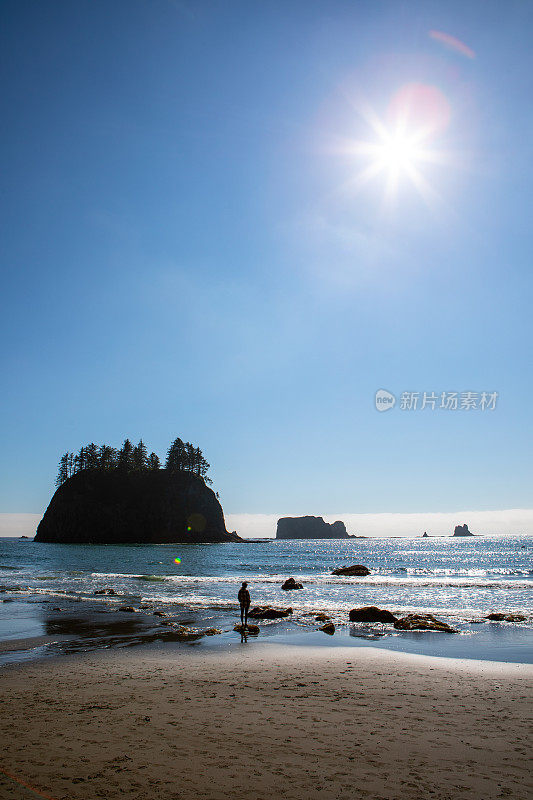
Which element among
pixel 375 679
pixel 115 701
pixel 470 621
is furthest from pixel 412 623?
pixel 115 701

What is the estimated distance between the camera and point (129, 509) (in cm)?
13288

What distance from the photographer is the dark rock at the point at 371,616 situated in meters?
24.9

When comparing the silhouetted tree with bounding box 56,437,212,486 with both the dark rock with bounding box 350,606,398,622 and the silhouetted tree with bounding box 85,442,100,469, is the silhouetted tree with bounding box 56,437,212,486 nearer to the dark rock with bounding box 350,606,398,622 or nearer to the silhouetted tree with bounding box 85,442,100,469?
the silhouetted tree with bounding box 85,442,100,469

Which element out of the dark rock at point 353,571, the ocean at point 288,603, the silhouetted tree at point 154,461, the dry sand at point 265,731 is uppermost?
the silhouetted tree at point 154,461

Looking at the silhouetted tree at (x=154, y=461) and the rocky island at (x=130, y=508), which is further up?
the silhouetted tree at (x=154, y=461)

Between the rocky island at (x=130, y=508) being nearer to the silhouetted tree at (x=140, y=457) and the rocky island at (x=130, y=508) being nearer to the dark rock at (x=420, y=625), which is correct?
the silhouetted tree at (x=140, y=457)

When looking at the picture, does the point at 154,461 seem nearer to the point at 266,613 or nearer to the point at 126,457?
the point at 126,457

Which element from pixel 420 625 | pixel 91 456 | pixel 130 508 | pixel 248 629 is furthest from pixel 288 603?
pixel 91 456

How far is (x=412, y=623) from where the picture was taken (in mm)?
23422

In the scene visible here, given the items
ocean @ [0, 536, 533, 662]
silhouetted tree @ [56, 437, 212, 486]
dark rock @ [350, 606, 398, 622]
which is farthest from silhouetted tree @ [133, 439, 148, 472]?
dark rock @ [350, 606, 398, 622]

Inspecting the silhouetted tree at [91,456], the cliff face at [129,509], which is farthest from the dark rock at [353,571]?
the silhouetted tree at [91,456]

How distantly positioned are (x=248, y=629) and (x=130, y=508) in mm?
118348

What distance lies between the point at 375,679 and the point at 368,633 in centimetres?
900

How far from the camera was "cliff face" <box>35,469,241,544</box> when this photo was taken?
5182 inches
